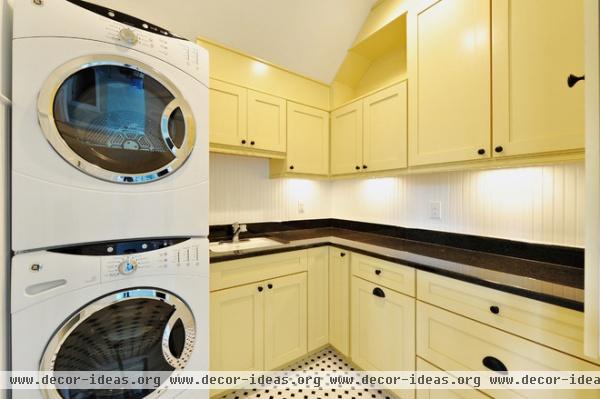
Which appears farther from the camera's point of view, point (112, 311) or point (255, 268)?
point (255, 268)

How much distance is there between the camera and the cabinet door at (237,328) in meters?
1.33

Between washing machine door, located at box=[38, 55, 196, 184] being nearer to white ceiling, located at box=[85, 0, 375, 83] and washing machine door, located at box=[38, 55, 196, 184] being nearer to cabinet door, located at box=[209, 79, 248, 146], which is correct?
cabinet door, located at box=[209, 79, 248, 146]

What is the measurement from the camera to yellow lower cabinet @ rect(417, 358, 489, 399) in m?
1.01

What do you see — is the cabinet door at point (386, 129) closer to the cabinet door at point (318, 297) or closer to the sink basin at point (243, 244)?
the cabinet door at point (318, 297)

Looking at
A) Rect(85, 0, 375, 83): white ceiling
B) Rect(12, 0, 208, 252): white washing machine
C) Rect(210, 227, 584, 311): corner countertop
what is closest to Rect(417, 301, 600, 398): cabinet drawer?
Rect(210, 227, 584, 311): corner countertop

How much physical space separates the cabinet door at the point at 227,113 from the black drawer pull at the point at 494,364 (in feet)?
5.82

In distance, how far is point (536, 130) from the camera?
1.01 metres

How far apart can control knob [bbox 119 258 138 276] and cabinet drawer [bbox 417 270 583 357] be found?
129 centimetres

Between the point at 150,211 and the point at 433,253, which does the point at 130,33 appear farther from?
the point at 433,253

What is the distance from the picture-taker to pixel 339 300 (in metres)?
1.72

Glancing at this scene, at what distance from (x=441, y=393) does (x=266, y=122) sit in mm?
1940

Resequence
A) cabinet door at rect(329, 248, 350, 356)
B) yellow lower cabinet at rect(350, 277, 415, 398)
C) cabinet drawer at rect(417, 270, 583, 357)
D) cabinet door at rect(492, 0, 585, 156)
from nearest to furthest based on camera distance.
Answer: cabinet drawer at rect(417, 270, 583, 357) < cabinet door at rect(492, 0, 585, 156) < yellow lower cabinet at rect(350, 277, 415, 398) < cabinet door at rect(329, 248, 350, 356)

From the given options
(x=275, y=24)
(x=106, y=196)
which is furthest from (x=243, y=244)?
(x=275, y=24)

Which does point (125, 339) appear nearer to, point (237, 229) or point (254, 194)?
point (237, 229)
